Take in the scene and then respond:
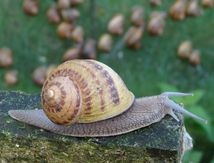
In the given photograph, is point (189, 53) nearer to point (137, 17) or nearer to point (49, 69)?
point (137, 17)

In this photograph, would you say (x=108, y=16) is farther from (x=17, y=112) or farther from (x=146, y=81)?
(x=17, y=112)

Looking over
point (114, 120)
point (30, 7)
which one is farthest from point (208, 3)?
point (114, 120)

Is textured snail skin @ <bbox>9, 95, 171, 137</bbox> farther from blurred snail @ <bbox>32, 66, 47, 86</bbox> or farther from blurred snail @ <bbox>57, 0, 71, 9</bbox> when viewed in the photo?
blurred snail @ <bbox>57, 0, 71, 9</bbox>

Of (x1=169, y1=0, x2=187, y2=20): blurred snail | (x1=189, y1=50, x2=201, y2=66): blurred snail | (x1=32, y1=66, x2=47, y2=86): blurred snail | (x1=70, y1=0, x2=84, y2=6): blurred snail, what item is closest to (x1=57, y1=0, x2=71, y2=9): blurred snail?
(x1=70, y1=0, x2=84, y2=6): blurred snail

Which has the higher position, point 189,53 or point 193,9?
point 193,9

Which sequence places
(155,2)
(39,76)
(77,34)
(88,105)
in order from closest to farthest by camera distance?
(88,105) < (39,76) < (77,34) < (155,2)

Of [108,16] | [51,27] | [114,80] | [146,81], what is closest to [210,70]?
[146,81]
